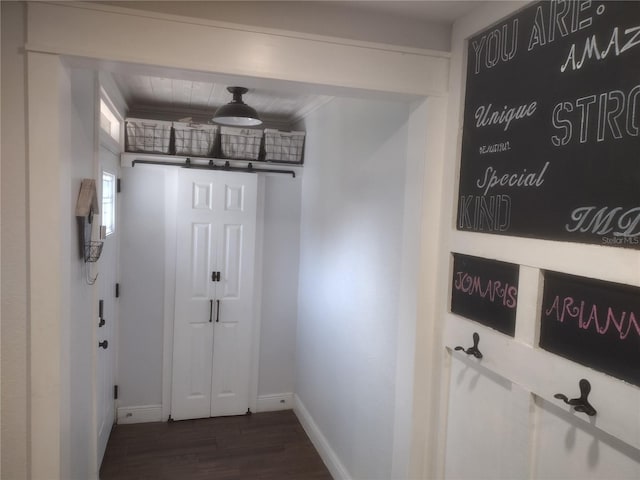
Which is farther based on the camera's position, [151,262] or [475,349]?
[151,262]

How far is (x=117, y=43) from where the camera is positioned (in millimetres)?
1394

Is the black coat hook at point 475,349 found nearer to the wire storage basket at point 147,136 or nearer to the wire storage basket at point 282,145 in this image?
the wire storage basket at point 282,145

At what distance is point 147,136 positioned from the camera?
10.9ft

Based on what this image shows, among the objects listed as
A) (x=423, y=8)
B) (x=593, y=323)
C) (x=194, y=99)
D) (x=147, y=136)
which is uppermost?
(x=194, y=99)

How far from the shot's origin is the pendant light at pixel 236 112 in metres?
2.83

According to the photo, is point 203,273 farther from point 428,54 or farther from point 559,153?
point 559,153

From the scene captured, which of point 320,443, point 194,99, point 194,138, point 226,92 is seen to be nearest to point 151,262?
point 194,138

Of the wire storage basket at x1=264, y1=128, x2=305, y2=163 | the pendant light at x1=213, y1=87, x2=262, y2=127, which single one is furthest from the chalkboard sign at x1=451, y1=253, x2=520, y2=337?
the wire storage basket at x1=264, y1=128, x2=305, y2=163

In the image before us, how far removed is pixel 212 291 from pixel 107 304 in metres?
0.83

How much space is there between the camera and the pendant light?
283 cm

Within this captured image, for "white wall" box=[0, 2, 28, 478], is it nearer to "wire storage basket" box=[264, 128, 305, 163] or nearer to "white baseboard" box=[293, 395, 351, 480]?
"white baseboard" box=[293, 395, 351, 480]

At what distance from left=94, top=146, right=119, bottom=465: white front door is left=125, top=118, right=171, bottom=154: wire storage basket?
185 mm

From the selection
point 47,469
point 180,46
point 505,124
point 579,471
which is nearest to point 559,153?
point 505,124

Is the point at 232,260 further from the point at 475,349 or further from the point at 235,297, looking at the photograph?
the point at 475,349
